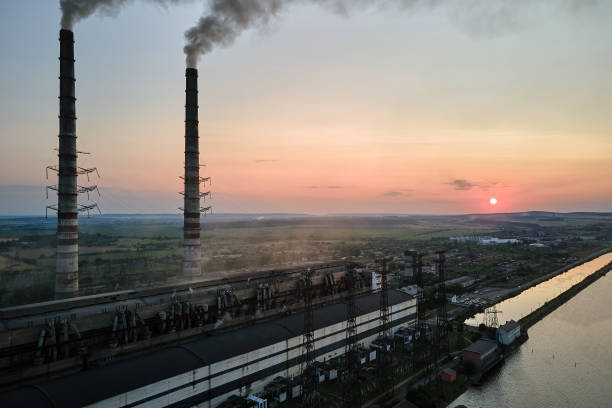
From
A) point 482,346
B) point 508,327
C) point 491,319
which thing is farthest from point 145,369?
point 491,319

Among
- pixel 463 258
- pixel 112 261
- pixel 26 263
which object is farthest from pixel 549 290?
pixel 26 263

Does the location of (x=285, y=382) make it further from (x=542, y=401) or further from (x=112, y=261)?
(x=112, y=261)

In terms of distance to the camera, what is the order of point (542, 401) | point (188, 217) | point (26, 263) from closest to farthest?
point (542, 401), point (188, 217), point (26, 263)

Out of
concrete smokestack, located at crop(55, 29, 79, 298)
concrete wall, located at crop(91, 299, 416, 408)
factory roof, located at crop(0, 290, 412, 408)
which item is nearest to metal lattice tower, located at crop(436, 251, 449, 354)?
concrete wall, located at crop(91, 299, 416, 408)

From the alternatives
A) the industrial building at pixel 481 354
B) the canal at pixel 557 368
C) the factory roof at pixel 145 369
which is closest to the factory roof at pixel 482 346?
the industrial building at pixel 481 354

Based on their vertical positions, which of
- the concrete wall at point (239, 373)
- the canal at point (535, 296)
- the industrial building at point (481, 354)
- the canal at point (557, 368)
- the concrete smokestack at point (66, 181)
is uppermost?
the concrete smokestack at point (66, 181)

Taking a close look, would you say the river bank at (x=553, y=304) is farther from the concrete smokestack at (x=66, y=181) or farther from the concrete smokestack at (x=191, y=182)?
the concrete smokestack at (x=66, y=181)

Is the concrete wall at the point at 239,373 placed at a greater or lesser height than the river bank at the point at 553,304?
greater
